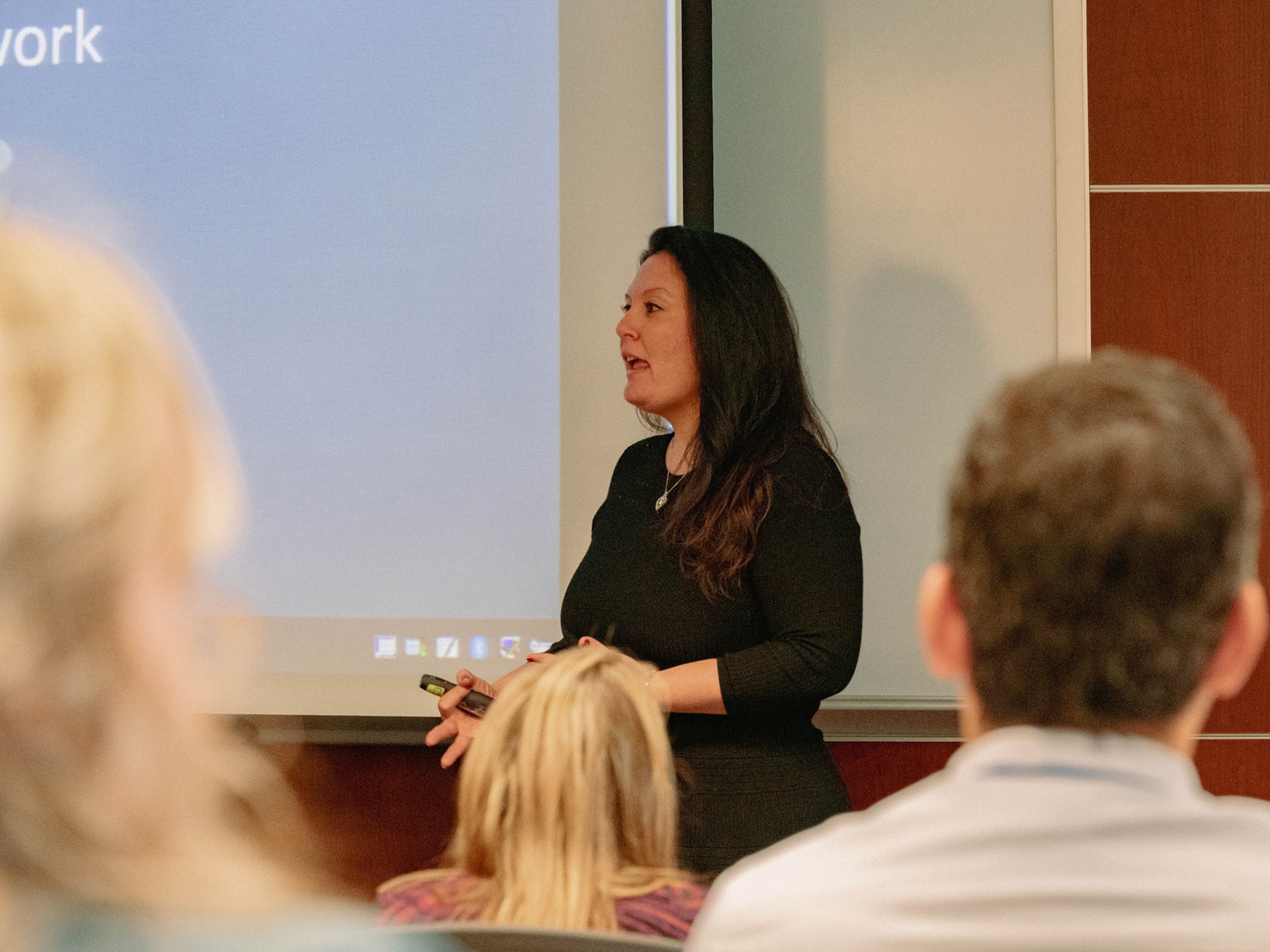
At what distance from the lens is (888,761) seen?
8.63 ft

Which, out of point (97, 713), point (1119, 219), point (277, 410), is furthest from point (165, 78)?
point (97, 713)

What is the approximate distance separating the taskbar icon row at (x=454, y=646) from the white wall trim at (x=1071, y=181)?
4.09 ft

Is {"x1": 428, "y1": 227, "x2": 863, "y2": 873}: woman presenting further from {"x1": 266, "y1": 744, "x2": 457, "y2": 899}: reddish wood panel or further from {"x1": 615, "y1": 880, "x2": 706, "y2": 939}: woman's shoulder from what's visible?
{"x1": 266, "y1": 744, "x2": 457, "y2": 899}: reddish wood panel

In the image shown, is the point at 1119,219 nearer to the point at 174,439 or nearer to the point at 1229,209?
the point at 1229,209

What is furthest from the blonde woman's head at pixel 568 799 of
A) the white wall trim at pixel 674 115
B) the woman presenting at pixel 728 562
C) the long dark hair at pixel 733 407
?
the white wall trim at pixel 674 115

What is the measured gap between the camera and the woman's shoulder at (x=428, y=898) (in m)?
1.23

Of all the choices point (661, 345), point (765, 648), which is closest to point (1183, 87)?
point (661, 345)

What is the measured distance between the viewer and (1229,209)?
261cm

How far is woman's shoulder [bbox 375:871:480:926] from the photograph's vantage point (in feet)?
4.04

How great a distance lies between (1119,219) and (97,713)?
254cm

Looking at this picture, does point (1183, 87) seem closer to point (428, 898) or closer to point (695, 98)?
A: point (695, 98)

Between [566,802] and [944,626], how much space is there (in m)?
0.64

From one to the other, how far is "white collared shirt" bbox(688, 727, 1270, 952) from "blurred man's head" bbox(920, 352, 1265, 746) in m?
0.04

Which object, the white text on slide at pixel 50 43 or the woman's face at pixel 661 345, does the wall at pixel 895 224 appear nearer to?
the woman's face at pixel 661 345
